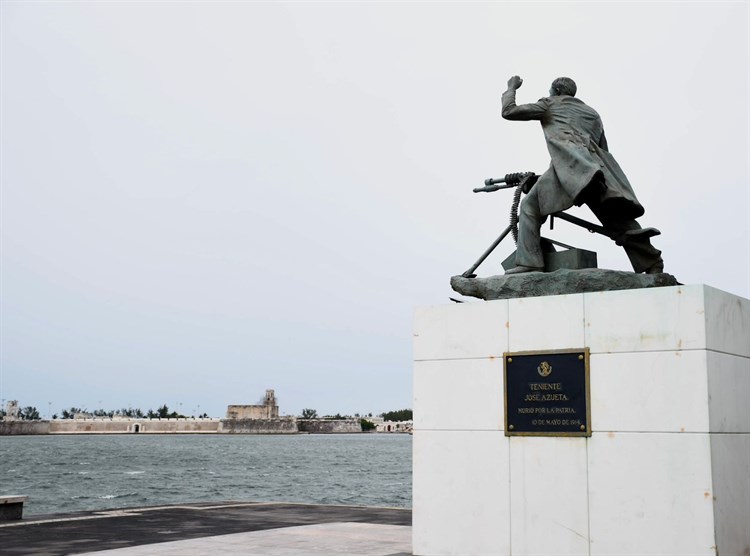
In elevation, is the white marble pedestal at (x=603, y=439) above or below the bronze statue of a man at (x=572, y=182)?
below

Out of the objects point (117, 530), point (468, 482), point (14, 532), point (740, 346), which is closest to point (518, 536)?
point (468, 482)

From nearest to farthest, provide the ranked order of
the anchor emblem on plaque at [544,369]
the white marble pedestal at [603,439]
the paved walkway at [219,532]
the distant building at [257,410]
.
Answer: the white marble pedestal at [603,439] → the anchor emblem on plaque at [544,369] → the paved walkway at [219,532] → the distant building at [257,410]

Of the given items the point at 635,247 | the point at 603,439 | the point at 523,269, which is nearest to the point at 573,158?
the point at 635,247

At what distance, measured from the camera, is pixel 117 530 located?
1250cm

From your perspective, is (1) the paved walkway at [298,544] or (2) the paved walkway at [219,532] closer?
(1) the paved walkway at [298,544]

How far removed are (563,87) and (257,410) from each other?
179689 mm

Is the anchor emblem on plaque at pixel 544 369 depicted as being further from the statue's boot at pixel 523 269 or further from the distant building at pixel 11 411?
the distant building at pixel 11 411

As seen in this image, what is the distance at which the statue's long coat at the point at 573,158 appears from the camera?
895cm

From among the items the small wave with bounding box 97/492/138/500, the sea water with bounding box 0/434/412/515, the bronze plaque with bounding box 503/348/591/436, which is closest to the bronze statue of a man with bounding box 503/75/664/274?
the bronze plaque with bounding box 503/348/591/436

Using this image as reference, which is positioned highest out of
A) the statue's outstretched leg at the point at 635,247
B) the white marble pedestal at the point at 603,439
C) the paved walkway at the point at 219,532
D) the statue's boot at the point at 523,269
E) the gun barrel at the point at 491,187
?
the gun barrel at the point at 491,187

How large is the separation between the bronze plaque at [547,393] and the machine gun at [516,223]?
5.00ft

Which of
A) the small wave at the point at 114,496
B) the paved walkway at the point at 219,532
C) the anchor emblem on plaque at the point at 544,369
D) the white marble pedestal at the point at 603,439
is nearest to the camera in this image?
the white marble pedestal at the point at 603,439

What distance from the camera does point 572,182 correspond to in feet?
29.3

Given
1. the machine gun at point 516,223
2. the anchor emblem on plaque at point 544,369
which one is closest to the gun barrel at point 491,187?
the machine gun at point 516,223
